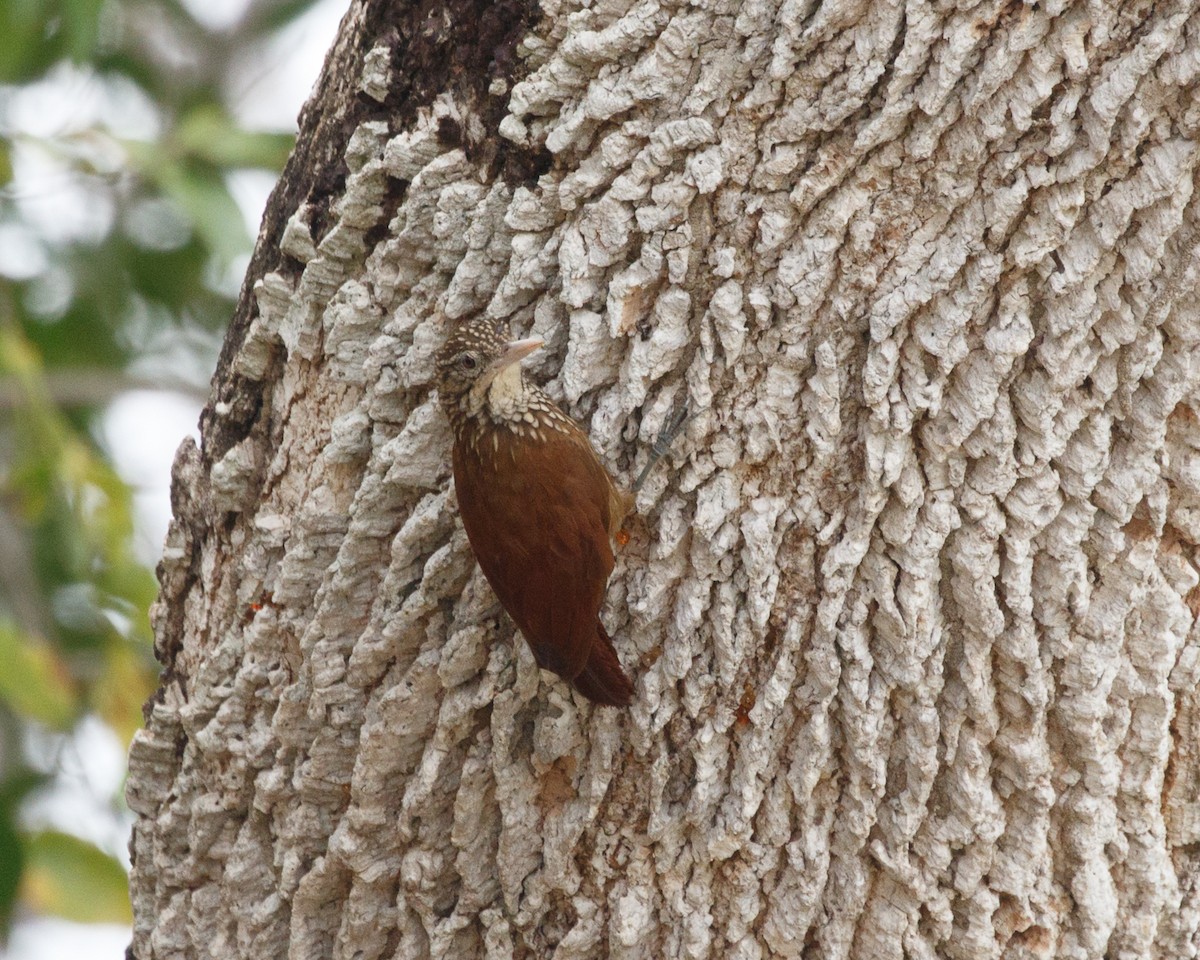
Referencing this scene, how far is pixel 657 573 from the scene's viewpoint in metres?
1.75

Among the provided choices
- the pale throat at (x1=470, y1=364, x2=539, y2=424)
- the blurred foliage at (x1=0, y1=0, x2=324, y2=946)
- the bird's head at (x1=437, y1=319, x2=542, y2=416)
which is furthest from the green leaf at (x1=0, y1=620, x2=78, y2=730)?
the bird's head at (x1=437, y1=319, x2=542, y2=416)

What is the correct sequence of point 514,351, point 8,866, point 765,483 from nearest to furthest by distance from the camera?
point 765,483
point 514,351
point 8,866

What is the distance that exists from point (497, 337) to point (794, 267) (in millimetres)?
428

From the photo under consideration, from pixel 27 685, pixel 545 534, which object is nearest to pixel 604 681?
pixel 545 534

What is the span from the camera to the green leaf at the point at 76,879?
11.7 ft

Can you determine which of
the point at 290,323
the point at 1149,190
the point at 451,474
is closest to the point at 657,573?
the point at 451,474

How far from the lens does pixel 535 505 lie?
194 centimetres

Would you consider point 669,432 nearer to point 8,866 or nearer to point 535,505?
point 535,505

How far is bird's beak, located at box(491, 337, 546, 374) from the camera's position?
1.78m

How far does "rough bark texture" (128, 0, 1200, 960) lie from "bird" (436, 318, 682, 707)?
0.05 metres

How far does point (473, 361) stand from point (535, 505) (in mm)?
284

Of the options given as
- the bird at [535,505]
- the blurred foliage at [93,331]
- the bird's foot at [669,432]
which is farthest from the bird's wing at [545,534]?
the blurred foliage at [93,331]

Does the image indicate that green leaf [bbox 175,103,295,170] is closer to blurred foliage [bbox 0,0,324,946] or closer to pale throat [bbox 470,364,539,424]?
blurred foliage [bbox 0,0,324,946]

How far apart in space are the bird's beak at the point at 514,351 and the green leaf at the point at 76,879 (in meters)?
2.52
